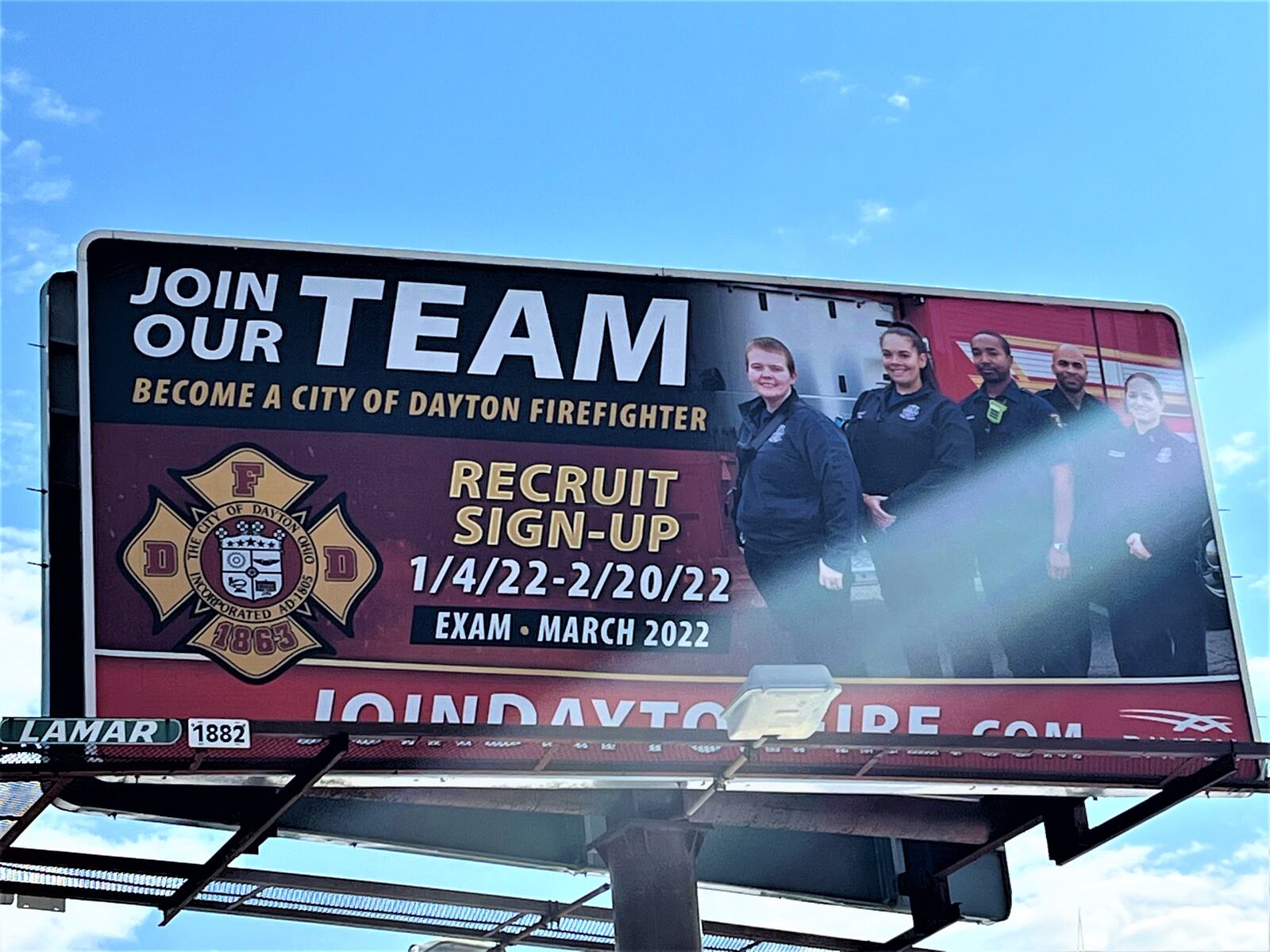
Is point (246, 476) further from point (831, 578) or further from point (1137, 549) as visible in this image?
point (1137, 549)

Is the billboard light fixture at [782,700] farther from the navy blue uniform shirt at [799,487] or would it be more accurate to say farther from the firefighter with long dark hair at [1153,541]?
the firefighter with long dark hair at [1153,541]

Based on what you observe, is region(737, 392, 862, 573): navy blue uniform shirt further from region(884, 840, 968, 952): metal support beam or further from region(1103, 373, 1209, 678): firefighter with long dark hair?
region(884, 840, 968, 952): metal support beam

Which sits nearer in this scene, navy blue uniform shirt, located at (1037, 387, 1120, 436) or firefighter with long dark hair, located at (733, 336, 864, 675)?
firefighter with long dark hair, located at (733, 336, 864, 675)

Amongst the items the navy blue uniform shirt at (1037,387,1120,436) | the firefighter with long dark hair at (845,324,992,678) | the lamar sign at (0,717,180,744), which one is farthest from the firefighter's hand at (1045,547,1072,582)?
the lamar sign at (0,717,180,744)

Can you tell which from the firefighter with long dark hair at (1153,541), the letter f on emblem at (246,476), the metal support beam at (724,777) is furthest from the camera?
the firefighter with long dark hair at (1153,541)

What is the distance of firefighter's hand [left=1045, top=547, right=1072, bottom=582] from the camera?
1308cm

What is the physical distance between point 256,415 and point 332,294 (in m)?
1.12

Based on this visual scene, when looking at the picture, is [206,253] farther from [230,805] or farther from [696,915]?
[696,915]

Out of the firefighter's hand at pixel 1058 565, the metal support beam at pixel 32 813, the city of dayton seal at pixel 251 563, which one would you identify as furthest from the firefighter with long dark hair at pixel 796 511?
the metal support beam at pixel 32 813

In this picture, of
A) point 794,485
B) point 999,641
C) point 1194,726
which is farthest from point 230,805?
point 1194,726

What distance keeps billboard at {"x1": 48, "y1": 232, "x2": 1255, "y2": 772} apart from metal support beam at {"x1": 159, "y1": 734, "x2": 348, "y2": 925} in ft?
1.76

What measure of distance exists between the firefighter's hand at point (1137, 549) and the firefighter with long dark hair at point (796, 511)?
7.16 feet

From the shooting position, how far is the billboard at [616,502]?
37.7 ft

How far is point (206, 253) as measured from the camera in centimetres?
1249
